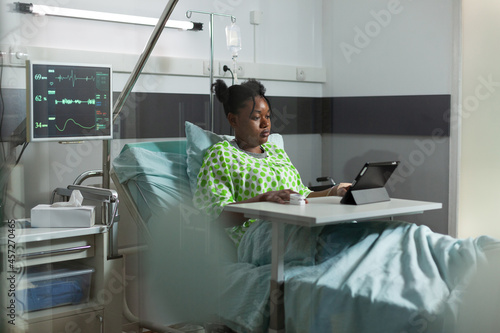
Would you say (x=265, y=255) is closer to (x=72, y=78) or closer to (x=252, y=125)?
(x=252, y=125)

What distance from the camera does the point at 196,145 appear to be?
1.81 meters

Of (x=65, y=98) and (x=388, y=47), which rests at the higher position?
(x=388, y=47)

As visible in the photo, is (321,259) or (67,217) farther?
(67,217)

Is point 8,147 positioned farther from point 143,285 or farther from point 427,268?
point 427,268

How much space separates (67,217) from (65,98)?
357mm

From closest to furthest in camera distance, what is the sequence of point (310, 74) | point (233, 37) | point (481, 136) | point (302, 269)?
1. point (481, 136)
2. point (302, 269)
3. point (310, 74)
4. point (233, 37)

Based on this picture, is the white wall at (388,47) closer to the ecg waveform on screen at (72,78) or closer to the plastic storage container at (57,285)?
the ecg waveform on screen at (72,78)

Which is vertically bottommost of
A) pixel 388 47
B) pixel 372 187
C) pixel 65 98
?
pixel 372 187

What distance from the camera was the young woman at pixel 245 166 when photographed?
168cm

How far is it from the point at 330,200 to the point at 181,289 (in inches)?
23.6

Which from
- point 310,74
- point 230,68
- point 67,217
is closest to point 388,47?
point 310,74

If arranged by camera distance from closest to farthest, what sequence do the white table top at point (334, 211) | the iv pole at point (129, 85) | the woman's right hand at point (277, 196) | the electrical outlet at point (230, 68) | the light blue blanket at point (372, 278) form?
the light blue blanket at point (372, 278), the white table top at point (334, 211), the woman's right hand at point (277, 196), the electrical outlet at point (230, 68), the iv pole at point (129, 85)

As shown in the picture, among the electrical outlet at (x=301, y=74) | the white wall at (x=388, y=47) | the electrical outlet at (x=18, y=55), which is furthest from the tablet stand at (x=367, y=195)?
the electrical outlet at (x=18, y=55)

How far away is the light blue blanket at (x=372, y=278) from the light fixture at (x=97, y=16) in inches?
26.3
